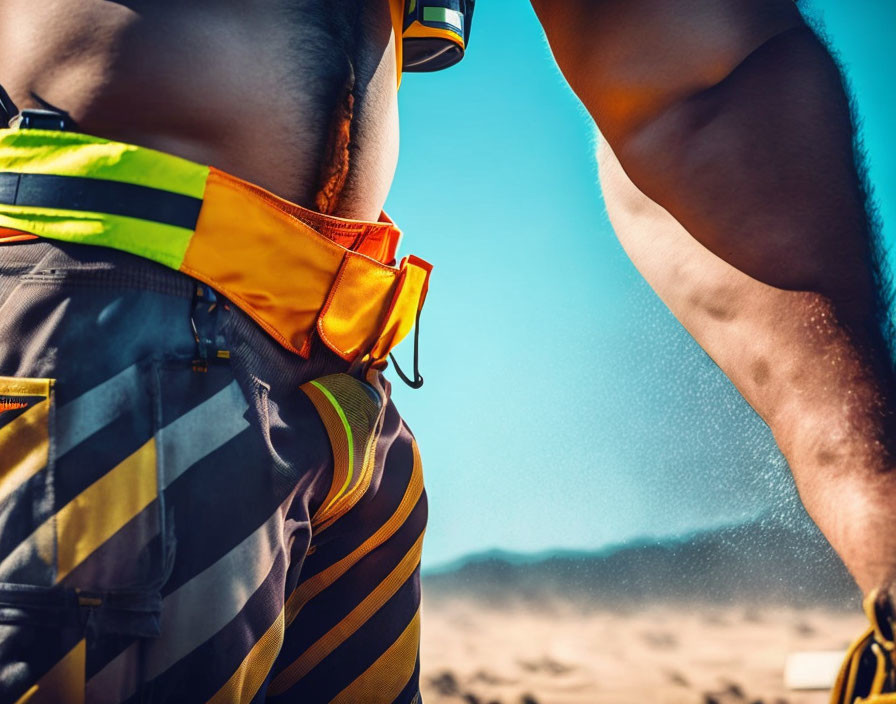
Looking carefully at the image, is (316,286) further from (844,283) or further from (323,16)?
(844,283)

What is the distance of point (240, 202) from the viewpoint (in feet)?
2.28

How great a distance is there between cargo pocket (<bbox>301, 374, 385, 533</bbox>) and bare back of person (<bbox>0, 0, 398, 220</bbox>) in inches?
6.5

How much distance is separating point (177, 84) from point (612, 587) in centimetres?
458

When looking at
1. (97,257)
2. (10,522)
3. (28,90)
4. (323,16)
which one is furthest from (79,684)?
(323,16)

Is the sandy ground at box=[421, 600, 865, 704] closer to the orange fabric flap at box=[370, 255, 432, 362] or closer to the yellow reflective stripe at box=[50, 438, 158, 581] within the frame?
the orange fabric flap at box=[370, 255, 432, 362]

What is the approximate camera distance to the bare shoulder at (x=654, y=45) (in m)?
0.77

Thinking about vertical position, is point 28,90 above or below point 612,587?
above

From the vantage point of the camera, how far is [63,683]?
1.93 feet

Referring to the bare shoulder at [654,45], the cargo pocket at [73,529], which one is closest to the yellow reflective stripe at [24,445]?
the cargo pocket at [73,529]

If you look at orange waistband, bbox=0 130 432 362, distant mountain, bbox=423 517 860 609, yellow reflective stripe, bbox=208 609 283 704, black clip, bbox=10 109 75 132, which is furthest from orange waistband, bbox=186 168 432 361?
distant mountain, bbox=423 517 860 609

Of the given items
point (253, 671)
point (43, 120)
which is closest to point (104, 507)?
point (253, 671)

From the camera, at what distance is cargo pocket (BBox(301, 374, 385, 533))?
757 mm

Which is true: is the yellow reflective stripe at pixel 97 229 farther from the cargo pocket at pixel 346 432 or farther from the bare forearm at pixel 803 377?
the bare forearm at pixel 803 377

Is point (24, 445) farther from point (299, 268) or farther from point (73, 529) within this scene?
point (299, 268)
